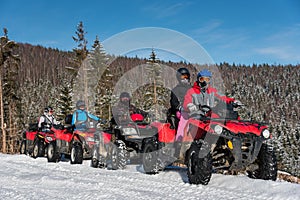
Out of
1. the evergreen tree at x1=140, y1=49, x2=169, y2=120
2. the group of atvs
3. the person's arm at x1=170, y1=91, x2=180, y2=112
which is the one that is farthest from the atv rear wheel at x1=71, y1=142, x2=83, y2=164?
the evergreen tree at x1=140, y1=49, x2=169, y2=120

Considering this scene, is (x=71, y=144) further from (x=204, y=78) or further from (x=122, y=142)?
(x=204, y=78)

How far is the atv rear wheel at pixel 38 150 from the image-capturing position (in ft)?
48.4

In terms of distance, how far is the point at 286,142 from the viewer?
70250 millimetres

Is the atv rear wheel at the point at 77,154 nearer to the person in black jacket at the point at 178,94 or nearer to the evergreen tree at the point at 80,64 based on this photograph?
the person in black jacket at the point at 178,94

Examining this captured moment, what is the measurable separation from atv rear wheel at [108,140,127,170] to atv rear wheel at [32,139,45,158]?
5.11 m

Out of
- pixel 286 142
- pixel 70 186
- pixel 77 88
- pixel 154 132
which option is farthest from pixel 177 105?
pixel 286 142

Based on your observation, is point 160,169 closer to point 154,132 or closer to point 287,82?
point 154,132

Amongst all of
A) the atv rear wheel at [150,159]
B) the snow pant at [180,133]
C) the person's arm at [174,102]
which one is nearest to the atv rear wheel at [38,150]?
the atv rear wheel at [150,159]

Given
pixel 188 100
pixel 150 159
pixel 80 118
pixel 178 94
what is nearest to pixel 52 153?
pixel 80 118

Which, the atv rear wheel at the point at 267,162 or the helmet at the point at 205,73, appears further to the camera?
the helmet at the point at 205,73

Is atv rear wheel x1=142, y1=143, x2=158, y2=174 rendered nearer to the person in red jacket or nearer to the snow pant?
the snow pant

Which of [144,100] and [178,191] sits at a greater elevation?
[144,100]

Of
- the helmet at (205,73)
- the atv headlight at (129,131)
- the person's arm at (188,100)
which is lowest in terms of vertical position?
the atv headlight at (129,131)

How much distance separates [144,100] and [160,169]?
64.1 feet
